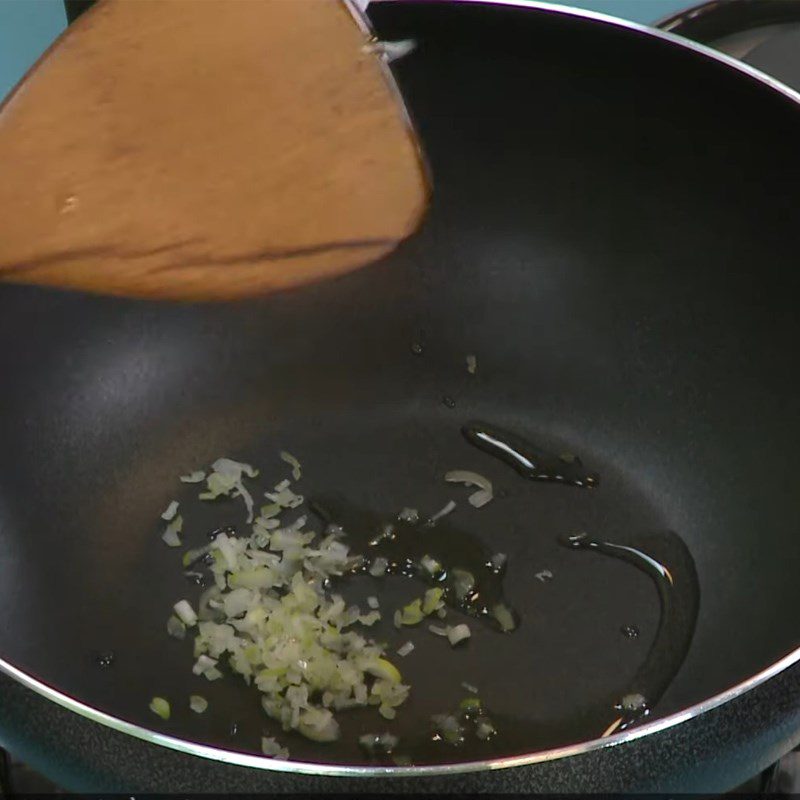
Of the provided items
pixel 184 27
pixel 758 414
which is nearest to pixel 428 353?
pixel 758 414

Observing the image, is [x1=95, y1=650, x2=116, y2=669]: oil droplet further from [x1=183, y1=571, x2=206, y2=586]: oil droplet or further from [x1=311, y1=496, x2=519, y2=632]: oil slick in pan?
[x1=311, y1=496, x2=519, y2=632]: oil slick in pan

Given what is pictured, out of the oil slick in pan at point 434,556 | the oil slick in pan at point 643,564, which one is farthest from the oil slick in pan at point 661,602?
the oil slick in pan at point 434,556

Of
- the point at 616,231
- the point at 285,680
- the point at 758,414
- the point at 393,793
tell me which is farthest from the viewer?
the point at 616,231

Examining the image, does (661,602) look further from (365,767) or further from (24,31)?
(24,31)

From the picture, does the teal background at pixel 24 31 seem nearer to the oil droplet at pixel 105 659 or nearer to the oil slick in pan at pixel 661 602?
the oil droplet at pixel 105 659

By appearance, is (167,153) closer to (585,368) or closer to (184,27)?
(184,27)
